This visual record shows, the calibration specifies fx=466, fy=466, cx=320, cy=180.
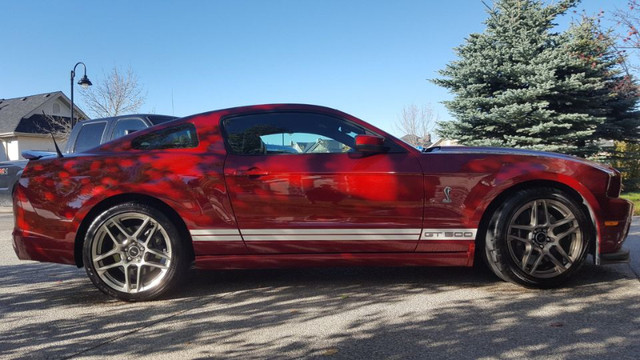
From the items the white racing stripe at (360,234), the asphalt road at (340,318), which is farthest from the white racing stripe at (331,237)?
the asphalt road at (340,318)

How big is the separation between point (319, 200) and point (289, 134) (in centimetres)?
63

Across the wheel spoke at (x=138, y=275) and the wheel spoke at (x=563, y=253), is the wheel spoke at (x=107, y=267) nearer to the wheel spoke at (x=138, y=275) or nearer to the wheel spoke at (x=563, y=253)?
the wheel spoke at (x=138, y=275)

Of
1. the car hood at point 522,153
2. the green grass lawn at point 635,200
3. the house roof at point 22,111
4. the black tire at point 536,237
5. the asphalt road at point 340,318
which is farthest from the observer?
the house roof at point 22,111

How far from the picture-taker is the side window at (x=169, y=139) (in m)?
3.74

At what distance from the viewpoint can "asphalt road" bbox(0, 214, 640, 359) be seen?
2576mm

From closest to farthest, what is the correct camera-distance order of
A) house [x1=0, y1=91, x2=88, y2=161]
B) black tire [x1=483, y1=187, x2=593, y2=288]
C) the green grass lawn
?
1. black tire [x1=483, y1=187, x2=593, y2=288]
2. the green grass lawn
3. house [x1=0, y1=91, x2=88, y2=161]

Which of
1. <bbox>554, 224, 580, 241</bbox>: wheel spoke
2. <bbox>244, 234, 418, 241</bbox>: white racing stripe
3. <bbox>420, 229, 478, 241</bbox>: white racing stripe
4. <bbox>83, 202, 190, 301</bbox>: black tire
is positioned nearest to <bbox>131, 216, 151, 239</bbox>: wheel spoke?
→ <bbox>83, 202, 190, 301</bbox>: black tire

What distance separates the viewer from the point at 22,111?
30250 mm

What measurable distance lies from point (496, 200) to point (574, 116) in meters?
12.3

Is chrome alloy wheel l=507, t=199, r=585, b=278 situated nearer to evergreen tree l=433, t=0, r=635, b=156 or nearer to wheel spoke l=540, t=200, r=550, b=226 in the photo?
wheel spoke l=540, t=200, r=550, b=226

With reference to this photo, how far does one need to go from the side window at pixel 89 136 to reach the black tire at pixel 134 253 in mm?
4447

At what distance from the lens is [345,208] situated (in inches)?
139

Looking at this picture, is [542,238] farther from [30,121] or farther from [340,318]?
[30,121]

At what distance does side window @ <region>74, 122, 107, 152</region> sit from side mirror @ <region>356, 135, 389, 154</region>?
5513 mm
